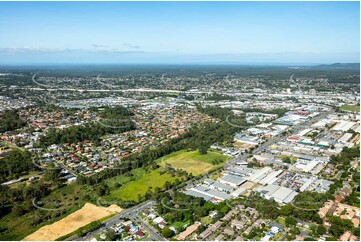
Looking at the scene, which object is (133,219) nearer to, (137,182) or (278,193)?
(137,182)

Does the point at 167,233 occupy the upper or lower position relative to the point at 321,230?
lower

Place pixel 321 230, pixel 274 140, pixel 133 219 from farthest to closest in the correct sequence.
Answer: pixel 274 140, pixel 133 219, pixel 321 230

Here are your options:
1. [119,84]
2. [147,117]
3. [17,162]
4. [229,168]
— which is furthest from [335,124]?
[119,84]

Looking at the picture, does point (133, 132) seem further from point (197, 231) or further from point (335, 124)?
point (335, 124)

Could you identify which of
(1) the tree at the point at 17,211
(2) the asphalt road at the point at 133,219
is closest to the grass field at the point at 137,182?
(2) the asphalt road at the point at 133,219

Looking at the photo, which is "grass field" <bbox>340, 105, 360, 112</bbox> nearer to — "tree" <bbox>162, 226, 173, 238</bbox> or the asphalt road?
the asphalt road

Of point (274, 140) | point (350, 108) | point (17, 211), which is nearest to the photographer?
point (17, 211)

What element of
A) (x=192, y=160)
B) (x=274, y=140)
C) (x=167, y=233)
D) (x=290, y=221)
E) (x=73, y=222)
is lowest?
(x=73, y=222)

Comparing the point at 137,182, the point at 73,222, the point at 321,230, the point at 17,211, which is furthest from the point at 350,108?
the point at 17,211
